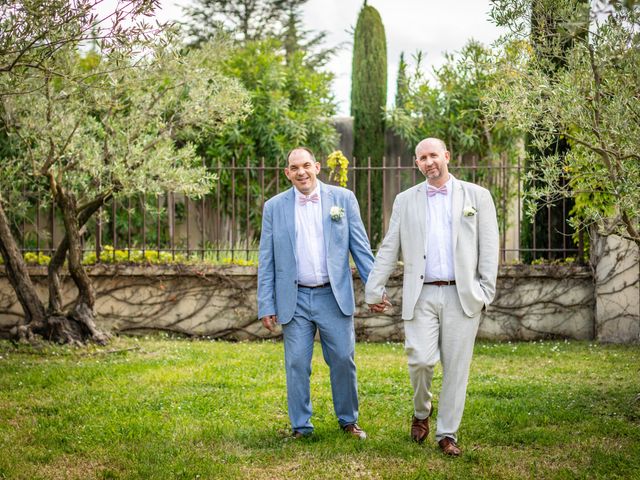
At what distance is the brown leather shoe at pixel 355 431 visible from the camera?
5.50m

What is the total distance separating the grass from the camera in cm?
496

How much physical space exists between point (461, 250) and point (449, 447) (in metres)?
1.23

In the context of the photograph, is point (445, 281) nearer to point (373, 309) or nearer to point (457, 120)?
point (373, 309)

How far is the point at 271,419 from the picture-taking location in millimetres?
6199

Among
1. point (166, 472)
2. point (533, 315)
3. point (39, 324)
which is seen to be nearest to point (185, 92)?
point (39, 324)

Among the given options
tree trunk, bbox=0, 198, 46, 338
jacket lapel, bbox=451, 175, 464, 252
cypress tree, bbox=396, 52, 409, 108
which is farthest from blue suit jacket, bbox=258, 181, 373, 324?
cypress tree, bbox=396, 52, 409, 108

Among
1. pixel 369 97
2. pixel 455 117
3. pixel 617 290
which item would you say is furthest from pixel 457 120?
pixel 617 290

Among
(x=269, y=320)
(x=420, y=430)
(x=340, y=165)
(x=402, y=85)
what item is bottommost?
(x=420, y=430)

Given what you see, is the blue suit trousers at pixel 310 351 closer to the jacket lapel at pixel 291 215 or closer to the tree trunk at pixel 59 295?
the jacket lapel at pixel 291 215

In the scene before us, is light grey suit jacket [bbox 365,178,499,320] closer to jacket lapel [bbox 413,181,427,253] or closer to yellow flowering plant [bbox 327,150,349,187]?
jacket lapel [bbox 413,181,427,253]

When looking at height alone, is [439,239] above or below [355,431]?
above

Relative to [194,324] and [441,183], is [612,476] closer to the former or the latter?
[441,183]

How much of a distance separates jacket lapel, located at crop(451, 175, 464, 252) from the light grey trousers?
321 mm

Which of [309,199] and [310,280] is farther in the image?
[309,199]
